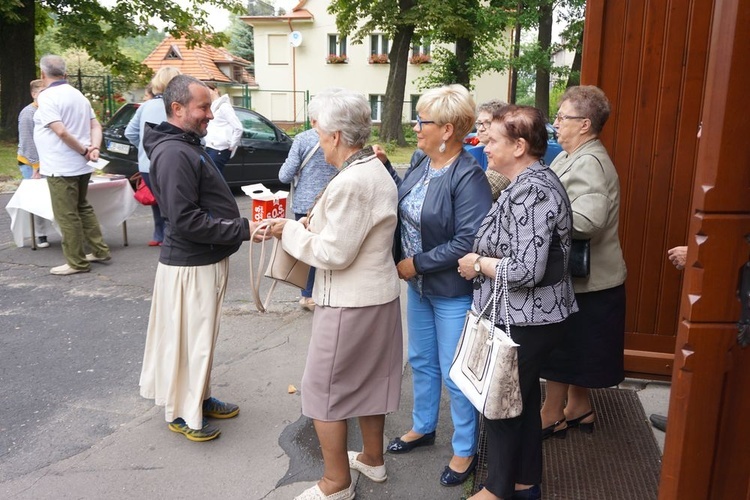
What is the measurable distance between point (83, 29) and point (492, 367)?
16958 mm

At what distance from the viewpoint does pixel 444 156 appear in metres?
3.03

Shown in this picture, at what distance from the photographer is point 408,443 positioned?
11.3 ft

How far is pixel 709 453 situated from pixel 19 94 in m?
17.2

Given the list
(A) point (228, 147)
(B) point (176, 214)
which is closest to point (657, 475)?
(B) point (176, 214)

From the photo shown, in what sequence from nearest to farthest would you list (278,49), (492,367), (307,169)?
1. (492,367)
2. (307,169)
3. (278,49)

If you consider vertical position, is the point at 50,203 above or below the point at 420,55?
below

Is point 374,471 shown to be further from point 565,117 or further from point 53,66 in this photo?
point 53,66

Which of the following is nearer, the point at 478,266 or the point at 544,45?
the point at 478,266

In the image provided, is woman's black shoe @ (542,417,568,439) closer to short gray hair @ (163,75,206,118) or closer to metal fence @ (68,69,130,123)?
short gray hair @ (163,75,206,118)

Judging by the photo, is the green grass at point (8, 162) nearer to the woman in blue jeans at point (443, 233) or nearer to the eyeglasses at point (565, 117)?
the woman in blue jeans at point (443, 233)

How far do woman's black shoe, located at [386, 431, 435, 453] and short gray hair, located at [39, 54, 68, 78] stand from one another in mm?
4929

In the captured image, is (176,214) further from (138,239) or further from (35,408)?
(138,239)

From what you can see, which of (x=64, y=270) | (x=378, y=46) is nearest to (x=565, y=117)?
(x=64, y=270)

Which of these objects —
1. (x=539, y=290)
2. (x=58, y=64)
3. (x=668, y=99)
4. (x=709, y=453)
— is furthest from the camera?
(x=58, y=64)
